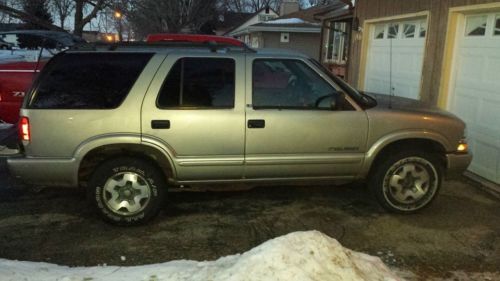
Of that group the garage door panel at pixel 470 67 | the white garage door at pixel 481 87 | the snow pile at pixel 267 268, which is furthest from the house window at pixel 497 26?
the snow pile at pixel 267 268

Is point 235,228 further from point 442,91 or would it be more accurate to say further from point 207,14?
point 207,14

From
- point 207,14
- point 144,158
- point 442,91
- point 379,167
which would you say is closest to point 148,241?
point 144,158

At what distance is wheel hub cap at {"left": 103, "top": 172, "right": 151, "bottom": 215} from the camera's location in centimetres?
519

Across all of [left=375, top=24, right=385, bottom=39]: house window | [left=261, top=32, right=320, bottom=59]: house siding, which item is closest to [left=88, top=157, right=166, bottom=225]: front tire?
[left=375, top=24, right=385, bottom=39]: house window

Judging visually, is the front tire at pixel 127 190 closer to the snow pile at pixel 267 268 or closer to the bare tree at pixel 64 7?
the snow pile at pixel 267 268

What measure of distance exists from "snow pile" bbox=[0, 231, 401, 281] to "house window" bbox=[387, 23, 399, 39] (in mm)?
7569

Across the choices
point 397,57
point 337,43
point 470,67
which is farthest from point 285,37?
point 470,67

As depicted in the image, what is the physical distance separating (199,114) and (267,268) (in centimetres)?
201

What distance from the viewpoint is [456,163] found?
5.68 m

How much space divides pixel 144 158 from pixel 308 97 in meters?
1.74

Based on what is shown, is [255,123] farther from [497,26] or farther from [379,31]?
[379,31]

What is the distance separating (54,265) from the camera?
4.35 m

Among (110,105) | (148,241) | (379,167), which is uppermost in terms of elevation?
(110,105)

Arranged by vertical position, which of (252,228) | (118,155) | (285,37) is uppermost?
(285,37)
